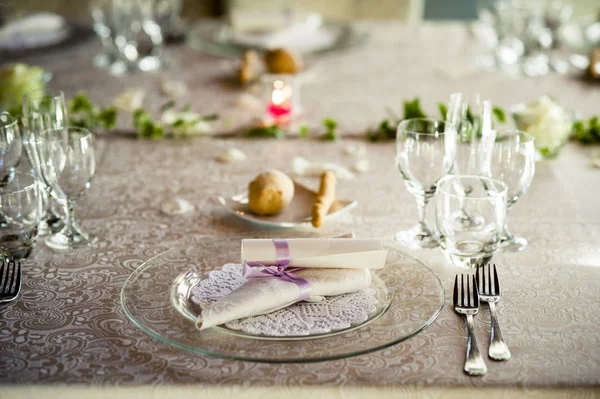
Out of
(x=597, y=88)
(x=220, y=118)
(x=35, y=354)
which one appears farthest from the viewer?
(x=597, y=88)

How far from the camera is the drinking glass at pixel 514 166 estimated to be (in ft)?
4.10

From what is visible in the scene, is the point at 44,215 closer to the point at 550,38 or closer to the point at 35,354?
the point at 35,354

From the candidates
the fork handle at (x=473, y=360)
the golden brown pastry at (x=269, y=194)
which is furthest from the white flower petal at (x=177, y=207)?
the fork handle at (x=473, y=360)

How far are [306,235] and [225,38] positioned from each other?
4.90 ft

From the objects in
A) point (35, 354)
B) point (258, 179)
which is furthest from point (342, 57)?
point (35, 354)

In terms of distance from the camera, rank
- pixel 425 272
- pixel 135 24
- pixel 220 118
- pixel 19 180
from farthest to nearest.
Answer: pixel 135 24, pixel 220 118, pixel 19 180, pixel 425 272

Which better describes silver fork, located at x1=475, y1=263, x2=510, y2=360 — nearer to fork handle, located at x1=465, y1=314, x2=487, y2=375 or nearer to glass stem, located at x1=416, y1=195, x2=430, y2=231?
fork handle, located at x1=465, y1=314, x2=487, y2=375

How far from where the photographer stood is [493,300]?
1.04 m

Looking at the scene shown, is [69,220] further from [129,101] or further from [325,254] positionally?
[129,101]

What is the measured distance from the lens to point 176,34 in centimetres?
278

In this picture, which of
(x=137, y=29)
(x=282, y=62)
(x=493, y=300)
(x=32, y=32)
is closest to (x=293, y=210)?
(x=493, y=300)

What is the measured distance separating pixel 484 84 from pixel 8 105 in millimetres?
1405

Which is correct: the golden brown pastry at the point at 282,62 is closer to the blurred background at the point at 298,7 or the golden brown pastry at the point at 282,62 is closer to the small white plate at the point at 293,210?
the small white plate at the point at 293,210

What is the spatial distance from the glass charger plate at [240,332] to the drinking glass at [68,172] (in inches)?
8.6
